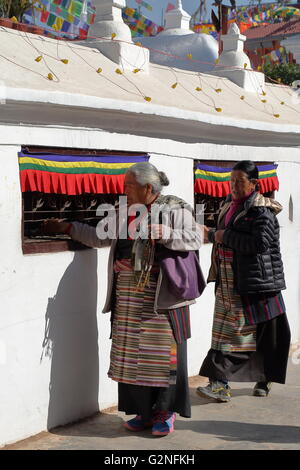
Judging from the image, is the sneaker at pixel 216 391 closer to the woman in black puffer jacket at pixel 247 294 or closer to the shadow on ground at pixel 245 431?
the woman in black puffer jacket at pixel 247 294

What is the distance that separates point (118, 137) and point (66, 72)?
66cm

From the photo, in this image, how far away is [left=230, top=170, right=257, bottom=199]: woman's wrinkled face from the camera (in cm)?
616

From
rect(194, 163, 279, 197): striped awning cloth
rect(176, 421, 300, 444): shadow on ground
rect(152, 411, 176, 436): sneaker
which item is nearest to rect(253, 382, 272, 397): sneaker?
rect(176, 421, 300, 444): shadow on ground

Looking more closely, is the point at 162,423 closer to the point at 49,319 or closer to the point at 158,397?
the point at 158,397

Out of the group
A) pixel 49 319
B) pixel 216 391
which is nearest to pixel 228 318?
pixel 216 391

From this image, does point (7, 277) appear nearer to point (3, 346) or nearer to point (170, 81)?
point (3, 346)

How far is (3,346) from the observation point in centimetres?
501

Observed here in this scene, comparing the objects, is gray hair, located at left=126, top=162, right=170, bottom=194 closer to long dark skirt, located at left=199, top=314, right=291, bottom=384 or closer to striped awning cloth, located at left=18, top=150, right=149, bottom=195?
striped awning cloth, located at left=18, top=150, right=149, bottom=195

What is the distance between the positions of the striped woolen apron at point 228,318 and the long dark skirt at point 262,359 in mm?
74

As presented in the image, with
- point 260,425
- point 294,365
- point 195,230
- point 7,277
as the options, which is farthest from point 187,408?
point 294,365

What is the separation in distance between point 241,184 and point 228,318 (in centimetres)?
111

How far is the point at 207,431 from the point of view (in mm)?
5590

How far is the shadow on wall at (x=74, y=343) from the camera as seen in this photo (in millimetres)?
5461

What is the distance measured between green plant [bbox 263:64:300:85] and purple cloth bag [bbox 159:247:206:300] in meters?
27.9
